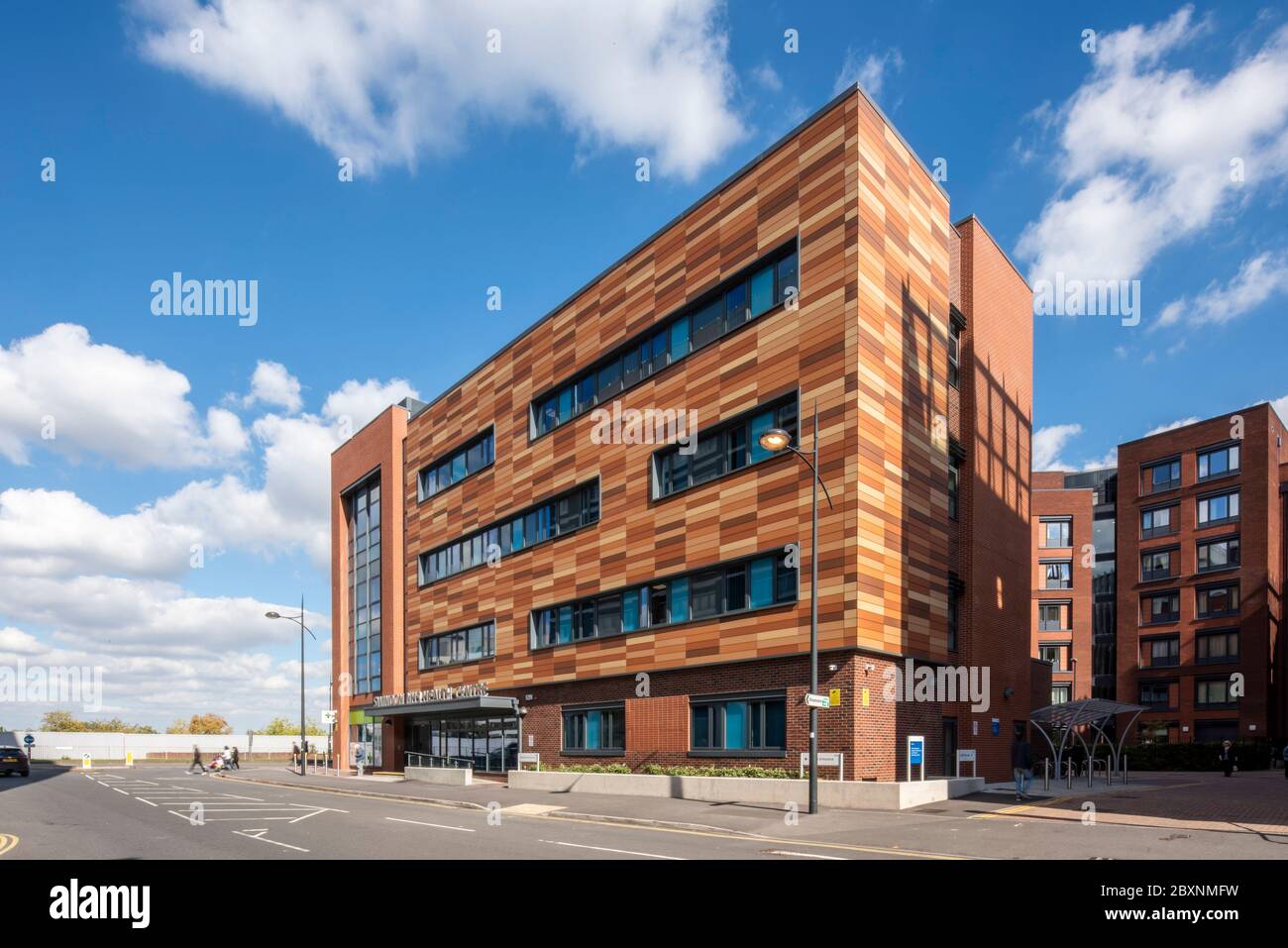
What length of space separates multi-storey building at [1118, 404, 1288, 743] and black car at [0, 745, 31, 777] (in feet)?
225

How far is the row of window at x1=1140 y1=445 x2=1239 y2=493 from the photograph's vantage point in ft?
214

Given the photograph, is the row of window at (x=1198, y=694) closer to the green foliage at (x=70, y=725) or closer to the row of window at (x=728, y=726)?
the row of window at (x=728, y=726)

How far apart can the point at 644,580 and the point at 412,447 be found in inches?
956

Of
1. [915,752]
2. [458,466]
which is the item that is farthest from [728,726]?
[458,466]

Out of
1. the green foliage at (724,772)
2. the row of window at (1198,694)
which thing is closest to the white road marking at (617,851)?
the green foliage at (724,772)

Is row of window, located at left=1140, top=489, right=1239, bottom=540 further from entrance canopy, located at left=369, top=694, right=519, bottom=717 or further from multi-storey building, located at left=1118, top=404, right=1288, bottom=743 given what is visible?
entrance canopy, located at left=369, top=694, right=519, bottom=717

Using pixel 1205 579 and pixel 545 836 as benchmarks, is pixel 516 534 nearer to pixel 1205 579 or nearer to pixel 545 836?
pixel 545 836

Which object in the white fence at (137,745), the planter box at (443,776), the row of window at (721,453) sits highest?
the row of window at (721,453)

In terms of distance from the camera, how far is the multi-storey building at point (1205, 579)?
62.2 metres

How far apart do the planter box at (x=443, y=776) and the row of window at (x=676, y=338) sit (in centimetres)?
1374
